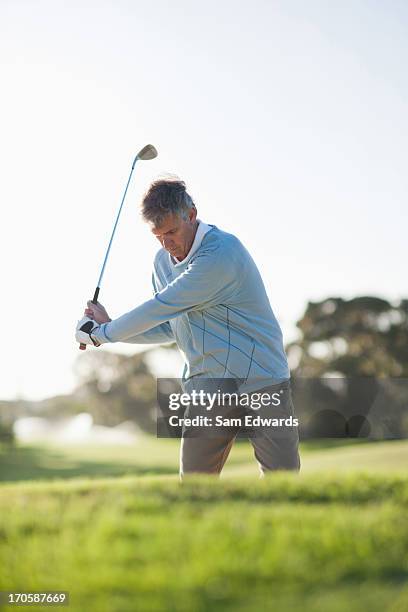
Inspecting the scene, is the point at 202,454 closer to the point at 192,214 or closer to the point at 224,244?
the point at 224,244

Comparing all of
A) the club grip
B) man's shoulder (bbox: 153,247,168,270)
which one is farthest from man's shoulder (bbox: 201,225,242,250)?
the club grip

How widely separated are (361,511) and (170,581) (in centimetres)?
99

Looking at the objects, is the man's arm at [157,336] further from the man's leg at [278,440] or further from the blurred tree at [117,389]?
the blurred tree at [117,389]

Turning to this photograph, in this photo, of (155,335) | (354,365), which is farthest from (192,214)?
(354,365)

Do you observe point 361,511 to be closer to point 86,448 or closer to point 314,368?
point 86,448

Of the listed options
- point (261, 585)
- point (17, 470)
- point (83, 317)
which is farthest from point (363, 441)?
point (261, 585)

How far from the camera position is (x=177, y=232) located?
4.72 metres

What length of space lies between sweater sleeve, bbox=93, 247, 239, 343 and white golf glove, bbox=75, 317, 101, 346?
0.68ft

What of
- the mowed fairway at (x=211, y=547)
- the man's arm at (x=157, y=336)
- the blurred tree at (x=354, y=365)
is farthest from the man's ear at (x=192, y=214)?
the blurred tree at (x=354, y=365)

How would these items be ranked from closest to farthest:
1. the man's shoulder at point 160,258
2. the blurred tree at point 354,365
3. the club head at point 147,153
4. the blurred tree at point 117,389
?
the man's shoulder at point 160,258 < the club head at point 147,153 < the blurred tree at point 354,365 < the blurred tree at point 117,389

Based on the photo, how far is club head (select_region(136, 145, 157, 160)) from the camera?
6574 millimetres

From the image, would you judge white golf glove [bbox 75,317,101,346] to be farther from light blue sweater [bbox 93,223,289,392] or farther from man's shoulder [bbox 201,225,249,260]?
man's shoulder [bbox 201,225,249,260]

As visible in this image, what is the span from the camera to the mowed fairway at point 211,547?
2.35 meters

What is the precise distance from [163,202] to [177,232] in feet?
0.68
